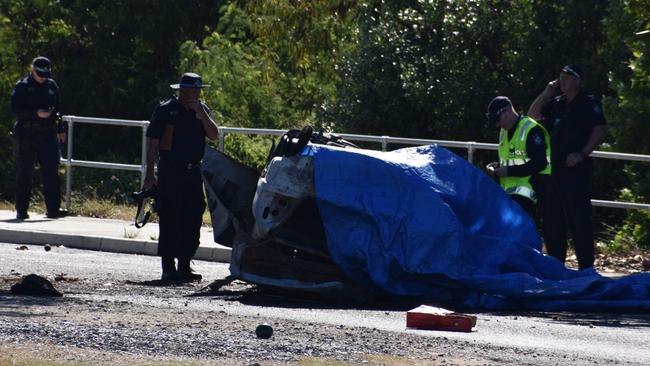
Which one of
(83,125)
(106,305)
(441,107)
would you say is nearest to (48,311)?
(106,305)

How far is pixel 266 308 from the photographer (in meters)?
11.6

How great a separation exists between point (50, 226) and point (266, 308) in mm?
7064

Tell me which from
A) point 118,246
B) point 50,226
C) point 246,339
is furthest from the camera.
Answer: point 50,226

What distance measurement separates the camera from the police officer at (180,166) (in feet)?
44.3

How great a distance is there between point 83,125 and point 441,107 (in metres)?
8.50

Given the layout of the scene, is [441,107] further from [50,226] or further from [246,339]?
[246,339]

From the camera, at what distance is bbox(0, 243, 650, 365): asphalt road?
9.22m

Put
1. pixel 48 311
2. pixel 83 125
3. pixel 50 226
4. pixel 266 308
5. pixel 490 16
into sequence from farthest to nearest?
pixel 83 125 < pixel 490 16 < pixel 50 226 < pixel 266 308 < pixel 48 311

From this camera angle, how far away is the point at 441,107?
22.5 metres

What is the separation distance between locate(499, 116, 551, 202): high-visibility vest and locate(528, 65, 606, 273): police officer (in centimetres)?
15

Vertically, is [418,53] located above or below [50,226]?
above

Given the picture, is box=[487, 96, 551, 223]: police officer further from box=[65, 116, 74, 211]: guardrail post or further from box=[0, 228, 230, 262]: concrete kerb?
box=[65, 116, 74, 211]: guardrail post

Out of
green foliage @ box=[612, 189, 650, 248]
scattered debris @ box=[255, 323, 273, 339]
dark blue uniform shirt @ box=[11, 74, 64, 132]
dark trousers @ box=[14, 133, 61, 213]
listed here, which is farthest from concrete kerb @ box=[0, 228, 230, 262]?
scattered debris @ box=[255, 323, 273, 339]

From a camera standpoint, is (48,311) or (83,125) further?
(83,125)
